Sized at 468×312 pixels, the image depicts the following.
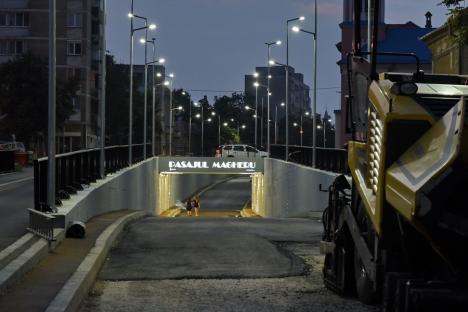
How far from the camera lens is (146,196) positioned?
49.2 metres

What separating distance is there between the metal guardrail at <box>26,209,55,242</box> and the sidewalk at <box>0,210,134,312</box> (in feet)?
1.00

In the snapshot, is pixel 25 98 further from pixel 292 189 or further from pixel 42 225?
pixel 42 225

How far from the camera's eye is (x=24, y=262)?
10.5 m

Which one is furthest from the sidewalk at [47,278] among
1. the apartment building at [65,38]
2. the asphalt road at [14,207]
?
the apartment building at [65,38]

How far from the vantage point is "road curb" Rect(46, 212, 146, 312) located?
8.44 metres

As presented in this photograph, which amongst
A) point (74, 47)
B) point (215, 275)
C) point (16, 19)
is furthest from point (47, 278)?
point (16, 19)

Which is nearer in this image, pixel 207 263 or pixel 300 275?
pixel 300 275

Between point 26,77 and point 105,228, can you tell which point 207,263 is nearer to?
point 105,228

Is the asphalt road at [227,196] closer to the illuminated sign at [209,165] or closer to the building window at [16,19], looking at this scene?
the illuminated sign at [209,165]

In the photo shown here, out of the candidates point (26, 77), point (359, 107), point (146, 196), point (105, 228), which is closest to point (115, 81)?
point (26, 77)

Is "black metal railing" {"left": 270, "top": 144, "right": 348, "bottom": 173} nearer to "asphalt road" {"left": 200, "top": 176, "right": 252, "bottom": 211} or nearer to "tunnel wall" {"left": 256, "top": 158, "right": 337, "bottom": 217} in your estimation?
"tunnel wall" {"left": 256, "top": 158, "right": 337, "bottom": 217}

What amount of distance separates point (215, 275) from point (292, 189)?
3354 centimetres

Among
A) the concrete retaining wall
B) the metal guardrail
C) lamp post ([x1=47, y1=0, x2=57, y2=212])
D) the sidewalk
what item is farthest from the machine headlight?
lamp post ([x1=47, y1=0, x2=57, y2=212])

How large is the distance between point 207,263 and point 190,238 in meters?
4.17
